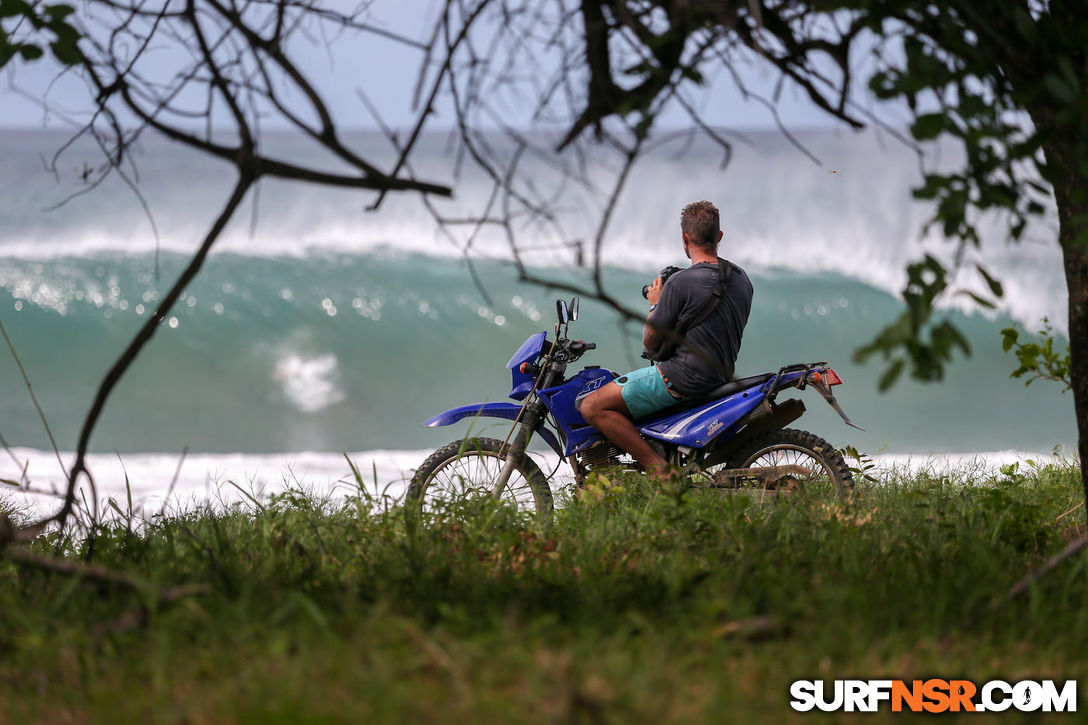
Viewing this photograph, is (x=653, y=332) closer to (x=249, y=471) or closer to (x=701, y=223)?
(x=701, y=223)

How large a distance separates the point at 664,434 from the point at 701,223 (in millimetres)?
1025

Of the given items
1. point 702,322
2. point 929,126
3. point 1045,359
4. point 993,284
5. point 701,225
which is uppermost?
point 701,225

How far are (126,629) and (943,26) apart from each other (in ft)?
8.02

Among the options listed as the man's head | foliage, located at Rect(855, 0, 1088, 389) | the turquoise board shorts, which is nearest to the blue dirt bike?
the turquoise board shorts

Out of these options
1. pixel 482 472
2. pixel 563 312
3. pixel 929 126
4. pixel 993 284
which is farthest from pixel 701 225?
pixel 993 284

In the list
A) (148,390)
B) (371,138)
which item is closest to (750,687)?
(148,390)

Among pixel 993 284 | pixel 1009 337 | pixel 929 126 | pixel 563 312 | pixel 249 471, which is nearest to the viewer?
pixel 993 284

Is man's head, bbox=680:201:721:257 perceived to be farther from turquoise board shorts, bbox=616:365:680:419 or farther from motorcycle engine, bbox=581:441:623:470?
motorcycle engine, bbox=581:441:623:470

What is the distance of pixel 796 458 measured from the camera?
179 inches

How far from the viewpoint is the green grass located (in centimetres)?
188

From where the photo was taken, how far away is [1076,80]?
2014 mm

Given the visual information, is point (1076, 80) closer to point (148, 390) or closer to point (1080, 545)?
point (1080, 545)

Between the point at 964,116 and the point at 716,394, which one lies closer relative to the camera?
the point at 964,116

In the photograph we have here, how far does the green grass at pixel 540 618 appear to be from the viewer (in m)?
1.88
